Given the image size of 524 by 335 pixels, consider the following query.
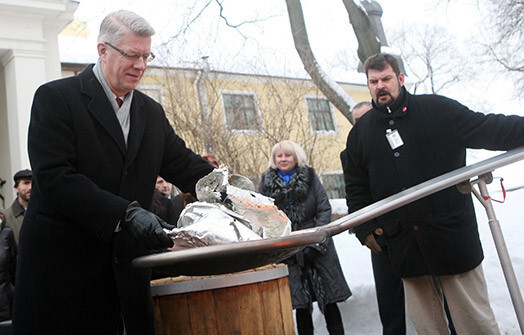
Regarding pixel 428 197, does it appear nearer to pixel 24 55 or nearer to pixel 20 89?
pixel 20 89

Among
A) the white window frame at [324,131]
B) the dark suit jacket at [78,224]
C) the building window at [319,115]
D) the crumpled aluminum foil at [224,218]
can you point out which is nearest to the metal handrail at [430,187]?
the crumpled aluminum foil at [224,218]

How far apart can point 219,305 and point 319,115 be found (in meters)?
15.0

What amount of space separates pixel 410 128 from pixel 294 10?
7.10 meters

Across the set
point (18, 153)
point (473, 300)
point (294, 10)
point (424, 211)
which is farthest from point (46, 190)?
point (294, 10)

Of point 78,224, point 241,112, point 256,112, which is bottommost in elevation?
point 78,224

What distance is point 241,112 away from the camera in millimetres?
13719

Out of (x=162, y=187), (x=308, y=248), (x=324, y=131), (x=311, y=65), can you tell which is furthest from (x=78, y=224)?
(x=324, y=131)

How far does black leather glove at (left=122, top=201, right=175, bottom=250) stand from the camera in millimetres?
1668

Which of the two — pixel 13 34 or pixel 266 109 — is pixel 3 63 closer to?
pixel 13 34

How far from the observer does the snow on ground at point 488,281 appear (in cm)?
439

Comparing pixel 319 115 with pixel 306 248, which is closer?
pixel 306 248

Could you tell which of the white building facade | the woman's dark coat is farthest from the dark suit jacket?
the white building facade

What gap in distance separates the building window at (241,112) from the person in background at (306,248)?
8.34 metres

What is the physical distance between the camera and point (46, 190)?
186 cm
